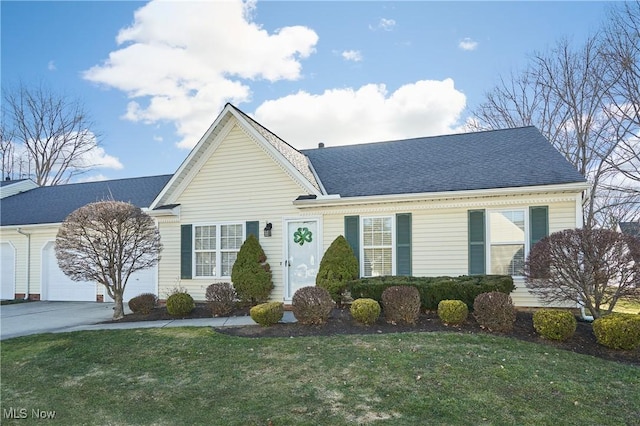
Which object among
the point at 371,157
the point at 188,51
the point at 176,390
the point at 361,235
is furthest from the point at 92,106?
the point at 176,390

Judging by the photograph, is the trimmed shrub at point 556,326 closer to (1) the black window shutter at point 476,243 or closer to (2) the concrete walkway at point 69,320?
(1) the black window shutter at point 476,243

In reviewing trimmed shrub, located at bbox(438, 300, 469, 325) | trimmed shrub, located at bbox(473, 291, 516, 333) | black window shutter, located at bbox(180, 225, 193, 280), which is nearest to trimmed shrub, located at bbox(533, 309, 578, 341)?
trimmed shrub, located at bbox(473, 291, 516, 333)

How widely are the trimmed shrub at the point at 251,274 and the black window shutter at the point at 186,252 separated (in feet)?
5.83

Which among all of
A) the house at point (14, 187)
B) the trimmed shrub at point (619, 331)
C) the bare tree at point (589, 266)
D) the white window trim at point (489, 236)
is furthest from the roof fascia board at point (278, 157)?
the house at point (14, 187)

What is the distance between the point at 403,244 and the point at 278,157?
4312mm

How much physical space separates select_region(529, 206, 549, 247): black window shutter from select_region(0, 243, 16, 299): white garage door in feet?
60.9

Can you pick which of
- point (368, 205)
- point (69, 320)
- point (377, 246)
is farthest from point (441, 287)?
point (69, 320)

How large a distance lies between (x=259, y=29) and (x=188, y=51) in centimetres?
293

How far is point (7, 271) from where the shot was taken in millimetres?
16359

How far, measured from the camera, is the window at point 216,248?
12.1 m

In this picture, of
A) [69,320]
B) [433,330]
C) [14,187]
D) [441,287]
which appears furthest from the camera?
[14,187]

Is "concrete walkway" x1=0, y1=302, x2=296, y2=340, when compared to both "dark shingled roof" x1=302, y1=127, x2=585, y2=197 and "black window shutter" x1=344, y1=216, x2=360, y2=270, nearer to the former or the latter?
"black window shutter" x1=344, y1=216, x2=360, y2=270

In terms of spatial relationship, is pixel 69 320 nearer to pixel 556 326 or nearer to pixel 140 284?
pixel 140 284

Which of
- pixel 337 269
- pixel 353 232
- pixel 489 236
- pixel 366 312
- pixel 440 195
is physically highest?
pixel 440 195
